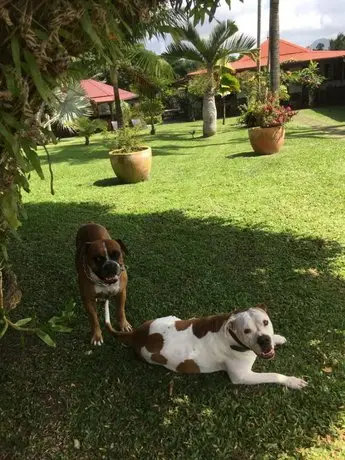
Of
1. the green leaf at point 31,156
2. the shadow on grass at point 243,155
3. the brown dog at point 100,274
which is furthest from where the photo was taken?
the shadow on grass at point 243,155

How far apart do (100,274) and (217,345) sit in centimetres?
109

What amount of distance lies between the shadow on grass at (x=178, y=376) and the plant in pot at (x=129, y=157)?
4.26 metres

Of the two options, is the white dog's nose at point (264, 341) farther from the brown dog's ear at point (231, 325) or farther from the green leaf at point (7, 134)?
the green leaf at point (7, 134)

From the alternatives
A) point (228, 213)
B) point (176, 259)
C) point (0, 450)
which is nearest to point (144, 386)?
point (0, 450)

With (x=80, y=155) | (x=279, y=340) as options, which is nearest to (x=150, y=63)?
(x=80, y=155)

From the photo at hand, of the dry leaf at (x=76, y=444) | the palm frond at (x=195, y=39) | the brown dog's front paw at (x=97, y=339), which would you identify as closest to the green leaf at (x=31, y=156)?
the dry leaf at (x=76, y=444)

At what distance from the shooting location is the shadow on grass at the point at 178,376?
2.75 metres

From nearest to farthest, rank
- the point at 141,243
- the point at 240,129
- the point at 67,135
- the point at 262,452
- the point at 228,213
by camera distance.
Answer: the point at 262,452
the point at 141,243
the point at 228,213
the point at 240,129
the point at 67,135

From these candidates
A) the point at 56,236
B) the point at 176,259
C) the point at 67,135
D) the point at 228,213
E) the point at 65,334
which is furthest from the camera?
the point at 67,135

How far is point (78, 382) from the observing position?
3.30m

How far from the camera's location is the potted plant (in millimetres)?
11156

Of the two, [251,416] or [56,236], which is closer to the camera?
[251,416]

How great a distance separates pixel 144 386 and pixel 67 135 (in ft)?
85.2

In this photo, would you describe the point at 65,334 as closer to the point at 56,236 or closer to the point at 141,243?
the point at 141,243
